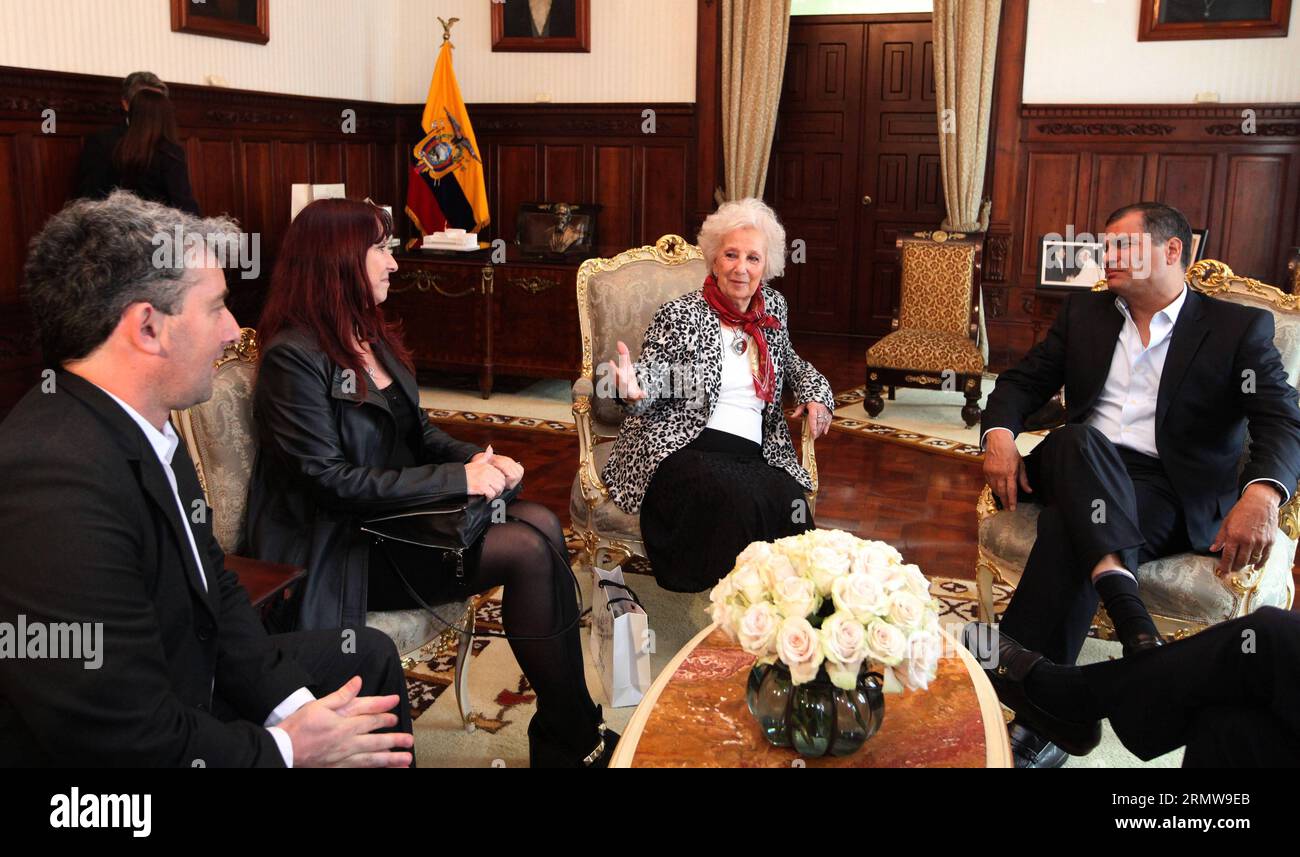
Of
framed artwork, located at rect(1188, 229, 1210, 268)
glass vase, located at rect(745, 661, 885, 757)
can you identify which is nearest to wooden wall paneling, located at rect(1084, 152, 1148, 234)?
framed artwork, located at rect(1188, 229, 1210, 268)

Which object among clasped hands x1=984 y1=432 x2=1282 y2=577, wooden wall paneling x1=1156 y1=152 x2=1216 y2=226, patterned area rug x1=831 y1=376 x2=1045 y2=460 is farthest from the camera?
wooden wall paneling x1=1156 y1=152 x2=1216 y2=226

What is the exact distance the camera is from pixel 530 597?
263 centimetres

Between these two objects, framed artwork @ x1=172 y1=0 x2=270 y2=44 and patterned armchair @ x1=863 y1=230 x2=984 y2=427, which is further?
framed artwork @ x1=172 y1=0 x2=270 y2=44

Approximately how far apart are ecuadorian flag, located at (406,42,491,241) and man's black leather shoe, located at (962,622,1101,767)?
5929mm

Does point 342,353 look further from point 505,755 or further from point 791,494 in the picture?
point 791,494

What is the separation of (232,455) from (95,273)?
94 cm

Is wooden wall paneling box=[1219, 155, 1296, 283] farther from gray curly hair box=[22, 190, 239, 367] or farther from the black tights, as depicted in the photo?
gray curly hair box=[22, 190, 239, 367]

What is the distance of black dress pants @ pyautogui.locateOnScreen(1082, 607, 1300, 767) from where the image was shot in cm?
197

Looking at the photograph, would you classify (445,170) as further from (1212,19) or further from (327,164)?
(1212,19)

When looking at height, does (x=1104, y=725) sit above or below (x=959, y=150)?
below

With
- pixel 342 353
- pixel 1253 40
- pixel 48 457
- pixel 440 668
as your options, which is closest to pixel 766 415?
pixel 440 668

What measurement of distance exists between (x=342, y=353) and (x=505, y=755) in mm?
1039

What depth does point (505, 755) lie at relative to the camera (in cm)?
275

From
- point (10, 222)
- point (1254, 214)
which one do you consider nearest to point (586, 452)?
point (10, 222)
